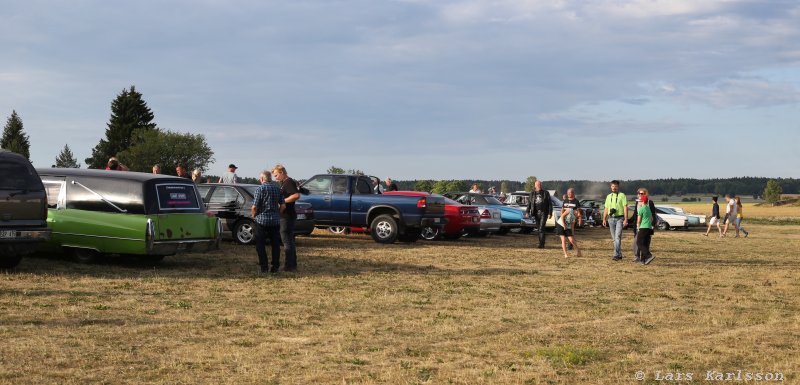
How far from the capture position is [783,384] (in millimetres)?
7031

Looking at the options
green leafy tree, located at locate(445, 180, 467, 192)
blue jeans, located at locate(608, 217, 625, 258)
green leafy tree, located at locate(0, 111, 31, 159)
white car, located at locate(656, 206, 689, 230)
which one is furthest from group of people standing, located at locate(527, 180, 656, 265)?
green leafy tree, located at locate(0, 111, 31, 159)

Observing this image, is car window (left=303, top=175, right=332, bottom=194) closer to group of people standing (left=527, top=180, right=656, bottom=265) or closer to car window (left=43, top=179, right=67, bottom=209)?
group of people standing (left=527, top=180, right=656, bottom=265)

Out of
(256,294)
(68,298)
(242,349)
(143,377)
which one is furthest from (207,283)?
(143,377)

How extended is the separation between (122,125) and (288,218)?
9456 centimetres

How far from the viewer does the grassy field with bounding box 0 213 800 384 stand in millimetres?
7430

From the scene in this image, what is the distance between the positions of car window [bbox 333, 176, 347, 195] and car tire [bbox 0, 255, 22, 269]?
1023 cm

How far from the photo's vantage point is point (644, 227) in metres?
19.3

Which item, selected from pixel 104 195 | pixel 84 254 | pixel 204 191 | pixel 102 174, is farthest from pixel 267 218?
pixel 204 191

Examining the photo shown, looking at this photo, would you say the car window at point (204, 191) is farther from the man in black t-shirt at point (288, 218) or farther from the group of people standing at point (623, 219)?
the group of people standing at point (623, 219)

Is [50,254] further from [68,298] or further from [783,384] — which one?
[783,384]

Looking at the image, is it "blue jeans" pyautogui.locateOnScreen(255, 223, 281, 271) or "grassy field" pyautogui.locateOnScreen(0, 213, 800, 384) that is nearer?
"grassy field" pyautogui.locateOnScreen(0, 213, 800, 384)

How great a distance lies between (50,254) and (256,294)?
5.46 metres

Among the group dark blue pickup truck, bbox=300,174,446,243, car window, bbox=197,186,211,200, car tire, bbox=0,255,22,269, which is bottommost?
car tire, bbox=0,255,22,269

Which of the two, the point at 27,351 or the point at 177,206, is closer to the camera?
the point at 27,351
